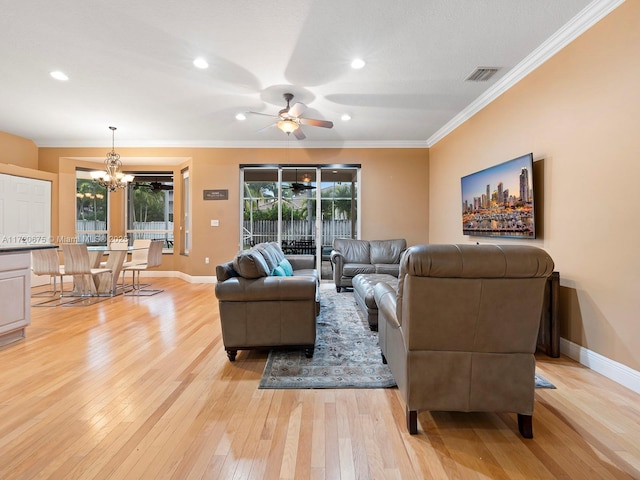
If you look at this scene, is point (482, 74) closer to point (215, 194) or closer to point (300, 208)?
point (300, 208)

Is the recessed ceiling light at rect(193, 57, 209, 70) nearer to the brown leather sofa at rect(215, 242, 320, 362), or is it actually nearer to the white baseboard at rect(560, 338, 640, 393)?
the brown leather sofa at rect(215, 242, 320, 362)

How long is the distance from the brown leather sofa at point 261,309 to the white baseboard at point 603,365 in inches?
88.5

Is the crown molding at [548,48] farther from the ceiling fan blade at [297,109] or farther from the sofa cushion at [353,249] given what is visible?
the sofa cushion at [353,249]

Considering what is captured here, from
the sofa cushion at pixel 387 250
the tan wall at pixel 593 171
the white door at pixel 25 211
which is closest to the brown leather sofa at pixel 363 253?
the sofa cushion at pixel 387 250

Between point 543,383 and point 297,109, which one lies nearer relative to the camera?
point 543,383

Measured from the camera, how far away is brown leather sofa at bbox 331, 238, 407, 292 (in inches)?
213

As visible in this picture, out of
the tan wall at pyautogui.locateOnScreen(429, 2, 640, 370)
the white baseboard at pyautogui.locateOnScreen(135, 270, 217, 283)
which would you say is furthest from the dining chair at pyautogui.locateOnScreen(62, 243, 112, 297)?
the tan wall at pyautogui.locateOnScreen(429, 2, 640, 370)

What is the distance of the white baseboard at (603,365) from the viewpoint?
212 centimetres

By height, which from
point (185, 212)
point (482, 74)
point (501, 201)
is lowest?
point (501, 201)

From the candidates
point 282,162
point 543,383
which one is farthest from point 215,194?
point 543,383

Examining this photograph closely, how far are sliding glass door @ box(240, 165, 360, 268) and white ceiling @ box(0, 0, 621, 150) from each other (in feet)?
5.12

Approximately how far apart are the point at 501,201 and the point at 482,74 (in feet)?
4.88

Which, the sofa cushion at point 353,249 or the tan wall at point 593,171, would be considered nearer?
the tan wall at point 593,171

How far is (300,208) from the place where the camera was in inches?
256
